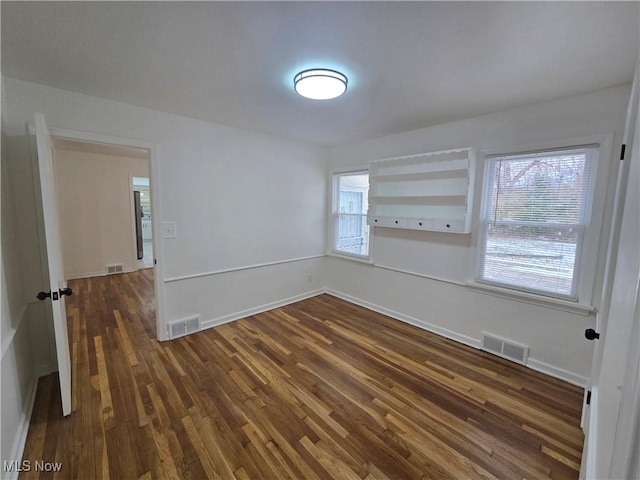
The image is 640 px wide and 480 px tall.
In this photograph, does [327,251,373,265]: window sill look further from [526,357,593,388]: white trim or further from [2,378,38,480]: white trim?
[2,378,38,480]: white trim

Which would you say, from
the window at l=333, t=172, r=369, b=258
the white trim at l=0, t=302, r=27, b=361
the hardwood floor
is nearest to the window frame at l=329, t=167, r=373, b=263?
the window at l=333, t=172, r=369, b=258

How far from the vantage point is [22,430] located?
5.59ft

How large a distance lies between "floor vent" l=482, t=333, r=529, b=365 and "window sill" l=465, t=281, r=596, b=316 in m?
0.45

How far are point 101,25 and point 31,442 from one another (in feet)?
8.32

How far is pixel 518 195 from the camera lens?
102 inches

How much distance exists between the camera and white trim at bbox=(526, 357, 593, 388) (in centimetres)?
233

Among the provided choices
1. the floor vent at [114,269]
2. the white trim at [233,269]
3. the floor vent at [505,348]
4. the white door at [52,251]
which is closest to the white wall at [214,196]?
the white trim at [233,269]

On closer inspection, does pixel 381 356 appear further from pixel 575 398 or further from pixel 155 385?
pixel 155 385

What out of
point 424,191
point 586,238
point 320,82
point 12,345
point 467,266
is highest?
point 320,82

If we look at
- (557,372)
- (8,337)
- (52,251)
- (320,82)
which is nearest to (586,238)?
(557,372)

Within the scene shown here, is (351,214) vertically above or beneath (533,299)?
above

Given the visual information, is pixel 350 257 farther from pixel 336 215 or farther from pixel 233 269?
pixel 233 269

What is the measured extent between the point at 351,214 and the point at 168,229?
2.62 m

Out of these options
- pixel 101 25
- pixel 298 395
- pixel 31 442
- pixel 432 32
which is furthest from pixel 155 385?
pixel 432 32
